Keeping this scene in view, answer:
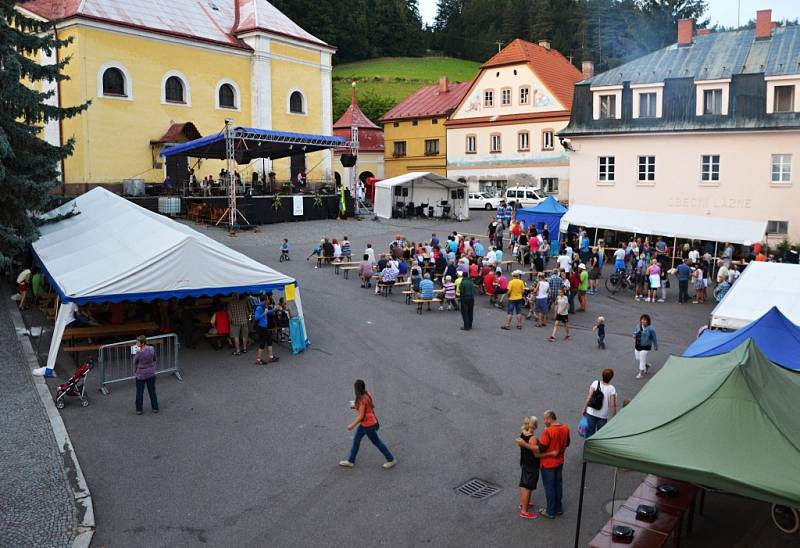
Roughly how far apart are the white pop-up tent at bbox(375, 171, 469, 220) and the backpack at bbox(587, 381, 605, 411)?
89.8 ft

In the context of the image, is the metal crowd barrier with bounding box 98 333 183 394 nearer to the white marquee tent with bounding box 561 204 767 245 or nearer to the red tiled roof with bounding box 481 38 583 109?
the white marquee tent with bounding box 561 204 767 245

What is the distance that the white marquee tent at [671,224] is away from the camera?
1007 inches

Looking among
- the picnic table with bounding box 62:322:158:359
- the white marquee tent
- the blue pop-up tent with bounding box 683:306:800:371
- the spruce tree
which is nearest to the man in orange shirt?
the blue pop-up tent with bounding box 683:306:800:371

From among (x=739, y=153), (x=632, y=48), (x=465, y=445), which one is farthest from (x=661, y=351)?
(x=632, y=48)

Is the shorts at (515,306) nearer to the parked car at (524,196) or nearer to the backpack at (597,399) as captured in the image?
the backpack at (597,399)

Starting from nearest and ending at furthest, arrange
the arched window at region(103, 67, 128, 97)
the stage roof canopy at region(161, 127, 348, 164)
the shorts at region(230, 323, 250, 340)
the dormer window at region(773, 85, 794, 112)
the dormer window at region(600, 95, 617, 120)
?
the shorts at region(230, 323, 250, 340) → the dormer window at region(773, 85, 794, 112) → the stage roof canopy at region(161, 127, 348, 164) → the dormer window at region(600, 95, 617, 120) → the arched window at region(103, 67, 128, 97)

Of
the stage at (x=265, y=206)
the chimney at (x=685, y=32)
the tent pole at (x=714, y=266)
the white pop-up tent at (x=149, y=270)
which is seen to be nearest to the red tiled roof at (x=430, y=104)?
the stage at (x=265, y=206)

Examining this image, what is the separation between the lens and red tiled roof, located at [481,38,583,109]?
44688 mm

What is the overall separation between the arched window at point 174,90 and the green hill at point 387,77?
3342 centimetres

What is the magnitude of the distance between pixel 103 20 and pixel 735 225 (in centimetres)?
2985

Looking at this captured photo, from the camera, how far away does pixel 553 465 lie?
28.0 feet

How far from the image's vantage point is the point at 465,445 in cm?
1078

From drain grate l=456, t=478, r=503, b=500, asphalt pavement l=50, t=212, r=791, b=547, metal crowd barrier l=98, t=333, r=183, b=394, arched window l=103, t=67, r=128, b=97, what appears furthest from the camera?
arched window l=103, t=67, r=128, b=97

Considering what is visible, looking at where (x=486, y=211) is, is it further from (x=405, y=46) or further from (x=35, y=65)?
(x=405, y=46)
